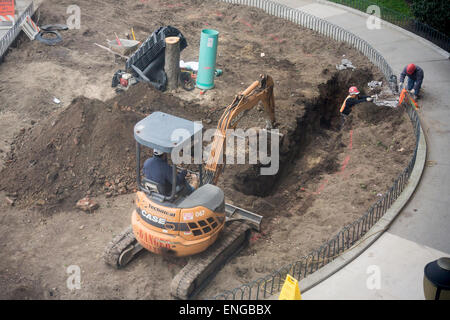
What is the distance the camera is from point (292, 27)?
67.9ft

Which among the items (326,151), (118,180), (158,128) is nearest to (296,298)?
(158,128)

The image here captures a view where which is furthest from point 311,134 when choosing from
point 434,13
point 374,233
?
point 434,13

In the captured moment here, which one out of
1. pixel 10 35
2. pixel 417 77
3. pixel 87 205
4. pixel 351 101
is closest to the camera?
pixel 87 205

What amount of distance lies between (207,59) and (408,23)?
997 centimetres

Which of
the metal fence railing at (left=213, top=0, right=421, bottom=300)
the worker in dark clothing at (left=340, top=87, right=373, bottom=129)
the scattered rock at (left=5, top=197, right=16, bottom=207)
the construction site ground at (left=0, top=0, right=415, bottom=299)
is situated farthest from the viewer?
the worker in dark clothing at (left=340, top=87, right=373, bottom=129)

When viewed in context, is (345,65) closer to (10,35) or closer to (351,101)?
(351,101)

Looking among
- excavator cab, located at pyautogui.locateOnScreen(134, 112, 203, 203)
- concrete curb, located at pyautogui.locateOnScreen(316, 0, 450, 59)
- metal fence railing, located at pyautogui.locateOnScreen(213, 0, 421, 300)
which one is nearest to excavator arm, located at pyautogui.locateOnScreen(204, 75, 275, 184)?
excavator cab, located at pyautogui.locateOnScreen(134, 112, 203, 203)

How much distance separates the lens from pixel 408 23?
2111cm

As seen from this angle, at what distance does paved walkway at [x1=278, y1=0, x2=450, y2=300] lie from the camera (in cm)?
894

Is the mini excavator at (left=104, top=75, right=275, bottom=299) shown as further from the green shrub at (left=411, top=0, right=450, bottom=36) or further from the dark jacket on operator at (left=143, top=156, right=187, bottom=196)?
the green shrub at (left=411, top=0, right=450, bottom=36)

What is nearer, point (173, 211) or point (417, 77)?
point (173, 211)

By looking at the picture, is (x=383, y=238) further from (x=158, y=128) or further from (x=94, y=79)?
(x=94, y=79)

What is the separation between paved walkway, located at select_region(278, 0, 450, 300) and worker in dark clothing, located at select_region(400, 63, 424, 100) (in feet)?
1.48

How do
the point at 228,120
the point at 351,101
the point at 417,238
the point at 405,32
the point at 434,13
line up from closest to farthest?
the point at 417,238 → the point at 228,120 → the point at 351,101 → the point at 434,13 → the point at 405,32
